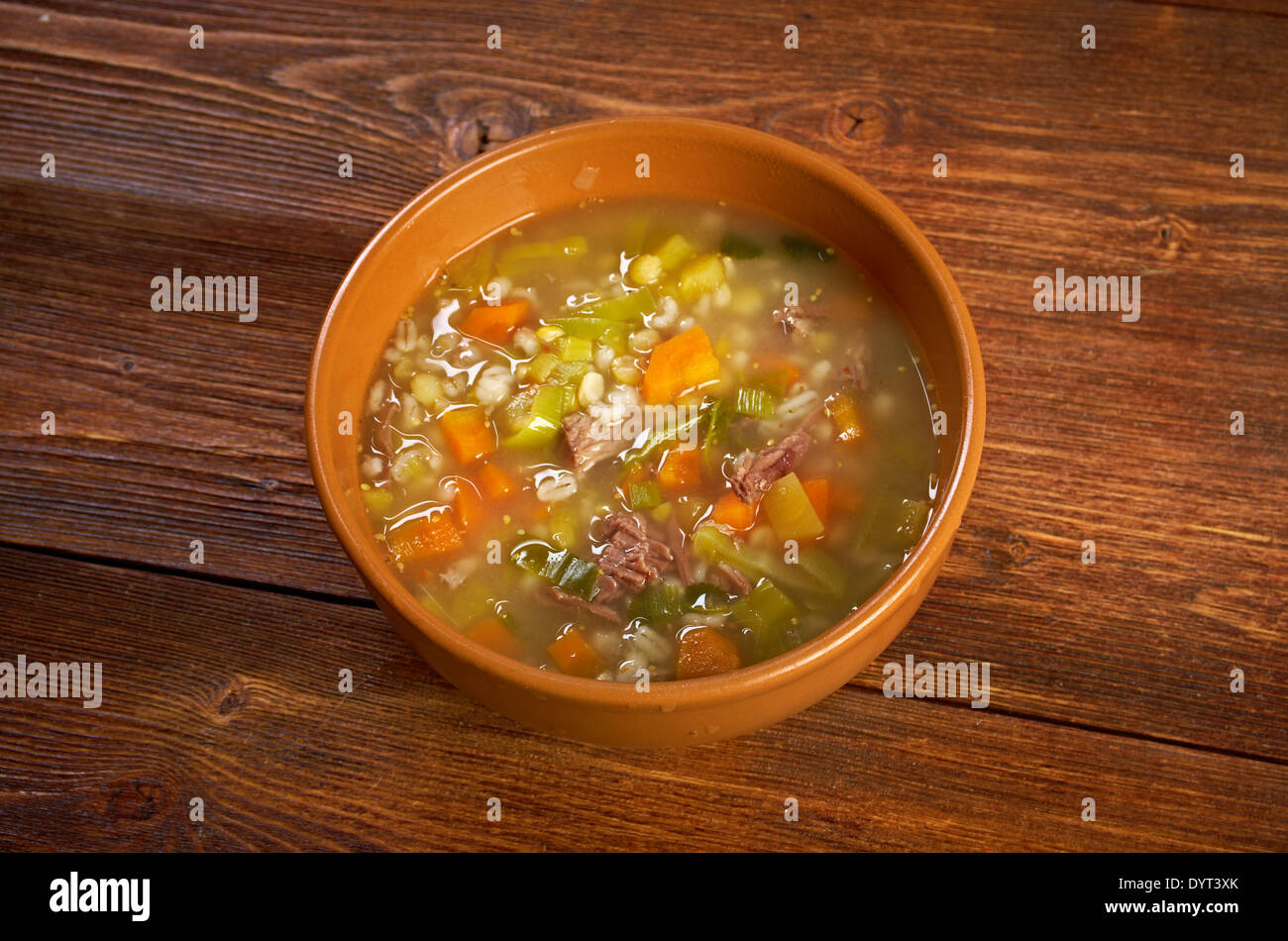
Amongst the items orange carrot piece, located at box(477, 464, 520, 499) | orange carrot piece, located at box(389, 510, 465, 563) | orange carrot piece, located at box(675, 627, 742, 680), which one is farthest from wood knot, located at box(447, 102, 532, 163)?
orange carrot piece, located at box(675, 627, 742, 680)

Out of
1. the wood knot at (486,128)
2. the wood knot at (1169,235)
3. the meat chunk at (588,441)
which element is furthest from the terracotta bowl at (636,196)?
the wood knot at (1169,235)

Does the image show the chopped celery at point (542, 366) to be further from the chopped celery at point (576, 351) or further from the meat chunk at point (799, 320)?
the meat chunk at point (799, 320)

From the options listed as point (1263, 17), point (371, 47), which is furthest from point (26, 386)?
point (1263, 17)

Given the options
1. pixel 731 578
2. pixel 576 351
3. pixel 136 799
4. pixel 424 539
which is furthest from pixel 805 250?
pixel 136 799

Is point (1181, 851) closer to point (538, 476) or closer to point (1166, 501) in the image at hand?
point (1166, 501)

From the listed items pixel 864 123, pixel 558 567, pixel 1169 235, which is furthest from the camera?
pixel 864 123

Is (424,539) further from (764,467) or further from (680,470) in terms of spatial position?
(764,467)

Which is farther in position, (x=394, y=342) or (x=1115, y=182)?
(x=1115, y=182)
